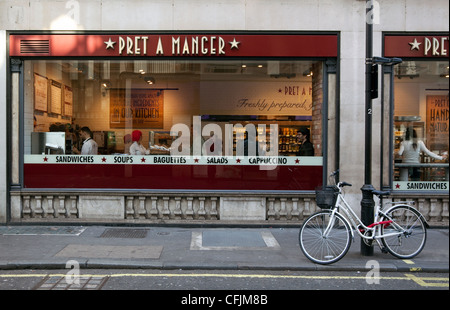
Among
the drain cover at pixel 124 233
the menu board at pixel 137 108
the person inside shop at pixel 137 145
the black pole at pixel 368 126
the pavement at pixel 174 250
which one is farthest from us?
the menu board at pixel 137 108

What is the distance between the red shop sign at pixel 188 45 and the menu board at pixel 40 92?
Answer: 0.67 meters

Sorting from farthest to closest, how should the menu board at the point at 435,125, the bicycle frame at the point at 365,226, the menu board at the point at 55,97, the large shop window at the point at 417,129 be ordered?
the menu board at the point at 55,97 < the large shop window at the point at 417,129 < the menu board at the point at 435,125 < the bicycle frame at the point at 365,226

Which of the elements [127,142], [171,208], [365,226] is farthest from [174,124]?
[365,226]

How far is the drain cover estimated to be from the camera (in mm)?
8438

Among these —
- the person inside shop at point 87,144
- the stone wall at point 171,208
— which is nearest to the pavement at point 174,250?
the stone wall at point 171,208

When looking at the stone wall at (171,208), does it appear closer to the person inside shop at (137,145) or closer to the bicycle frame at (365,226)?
the person inside shop at (137,145)

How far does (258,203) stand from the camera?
952 centimetres

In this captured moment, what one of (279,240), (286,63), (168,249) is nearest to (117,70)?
(286,63)

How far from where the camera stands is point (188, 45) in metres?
9.39

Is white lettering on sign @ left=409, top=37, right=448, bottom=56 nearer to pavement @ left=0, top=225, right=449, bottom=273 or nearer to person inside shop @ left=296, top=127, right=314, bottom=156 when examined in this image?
person inside shop @ left=296, top=127, right=314, bottom=156

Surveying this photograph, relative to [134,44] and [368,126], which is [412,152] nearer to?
[368,126]

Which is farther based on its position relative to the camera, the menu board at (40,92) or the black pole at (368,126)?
the menu board at (40,92)

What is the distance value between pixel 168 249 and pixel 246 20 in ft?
17.2

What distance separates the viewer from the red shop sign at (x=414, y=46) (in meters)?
9.30
